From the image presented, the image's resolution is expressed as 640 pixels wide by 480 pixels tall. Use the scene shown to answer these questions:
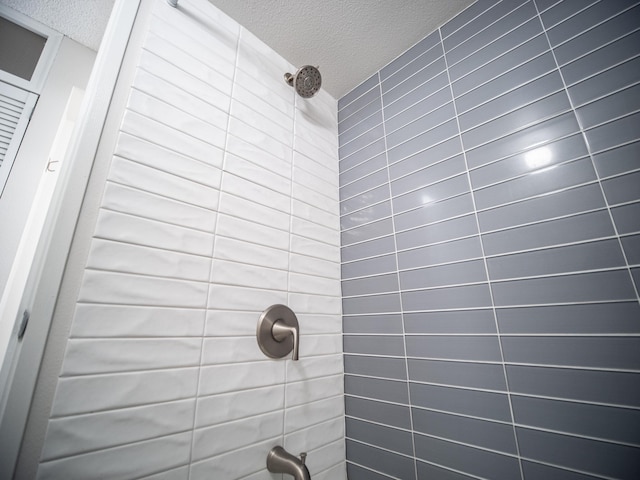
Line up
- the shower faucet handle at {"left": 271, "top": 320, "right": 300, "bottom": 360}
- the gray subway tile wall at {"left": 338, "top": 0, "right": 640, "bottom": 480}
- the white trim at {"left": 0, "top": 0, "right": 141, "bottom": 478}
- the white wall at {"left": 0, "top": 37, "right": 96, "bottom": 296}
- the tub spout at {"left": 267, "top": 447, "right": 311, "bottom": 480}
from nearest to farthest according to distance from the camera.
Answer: the white trim at {"left": 0, "top": 0, "right": 141, "bottom": 478}, the gray subway tile wall at {"left": 338, "top": 0, "right": 640, "bottom": 480}, the tub spout at {"left": 267, "top": 447, "right": 311, "bottom": 480}, the shower faucet handle at {"left": 271, "top": 320, "right": 300, "bottom": 360}, the white wall at {"left": 0, "top": 37, "right": 96, "bottom": 296}

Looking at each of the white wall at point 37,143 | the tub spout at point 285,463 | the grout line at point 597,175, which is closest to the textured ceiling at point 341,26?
the grout line at point 597,175

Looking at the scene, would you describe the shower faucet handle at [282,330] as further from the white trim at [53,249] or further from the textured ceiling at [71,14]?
the textured ceiling at [71,14]

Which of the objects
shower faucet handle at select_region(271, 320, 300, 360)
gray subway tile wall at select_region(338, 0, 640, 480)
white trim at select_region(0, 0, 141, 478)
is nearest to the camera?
white trim at select_region(0, 0, 141, 478)

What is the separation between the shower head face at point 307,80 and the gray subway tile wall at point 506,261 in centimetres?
33

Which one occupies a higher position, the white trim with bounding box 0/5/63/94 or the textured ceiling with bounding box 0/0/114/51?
the textured ceiling with bounding box 0/0/114/51

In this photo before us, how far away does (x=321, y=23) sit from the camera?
92 cm

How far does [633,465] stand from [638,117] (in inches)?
26.8

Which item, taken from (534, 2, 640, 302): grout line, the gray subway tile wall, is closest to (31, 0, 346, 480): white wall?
the gray subway tile wall

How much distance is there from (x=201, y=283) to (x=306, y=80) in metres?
0.79

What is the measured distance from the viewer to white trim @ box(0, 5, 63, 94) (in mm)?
935

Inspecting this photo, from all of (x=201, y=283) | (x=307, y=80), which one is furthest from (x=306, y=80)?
(x=201, y=283)

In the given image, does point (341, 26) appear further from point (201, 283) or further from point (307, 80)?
point (201, 283)

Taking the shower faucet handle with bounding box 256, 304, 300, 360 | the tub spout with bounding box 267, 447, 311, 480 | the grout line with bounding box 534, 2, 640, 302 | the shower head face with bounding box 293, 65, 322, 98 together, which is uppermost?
the shower head face with bounding box 293, 65, 322, 98

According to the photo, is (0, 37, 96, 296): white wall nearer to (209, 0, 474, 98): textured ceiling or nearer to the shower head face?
(209, 0, 474, 98): textured ceiling
